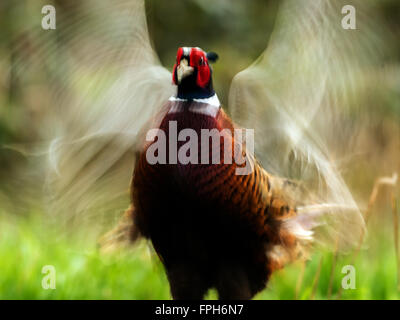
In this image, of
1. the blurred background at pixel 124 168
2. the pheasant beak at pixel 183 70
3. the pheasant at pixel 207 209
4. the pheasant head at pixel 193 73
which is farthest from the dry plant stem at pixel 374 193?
the pheasant beak at pixel 183 70

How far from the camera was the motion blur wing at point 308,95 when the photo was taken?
2492 millimetres

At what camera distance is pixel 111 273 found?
3.10m

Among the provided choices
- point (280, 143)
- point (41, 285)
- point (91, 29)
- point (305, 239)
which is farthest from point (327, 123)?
point (41, 285)

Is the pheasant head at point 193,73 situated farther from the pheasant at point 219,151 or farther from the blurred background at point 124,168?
the blurred background at point 124,168

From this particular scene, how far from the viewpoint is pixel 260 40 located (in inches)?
175

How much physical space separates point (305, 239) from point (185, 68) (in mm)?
1036

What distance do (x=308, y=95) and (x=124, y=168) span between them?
0.95 meters

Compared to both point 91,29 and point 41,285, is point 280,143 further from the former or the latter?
point 41,285

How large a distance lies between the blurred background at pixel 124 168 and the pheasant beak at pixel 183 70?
544mm

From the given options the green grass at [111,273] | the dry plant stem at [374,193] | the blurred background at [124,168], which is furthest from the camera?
the green grass at [111,273]

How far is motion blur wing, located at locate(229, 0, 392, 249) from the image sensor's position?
2492 millimetres

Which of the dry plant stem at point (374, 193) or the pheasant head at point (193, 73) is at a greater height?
the pheasant head at point (193, 73)

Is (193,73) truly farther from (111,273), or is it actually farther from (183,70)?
(111,273)

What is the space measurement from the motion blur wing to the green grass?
0.53 metres
